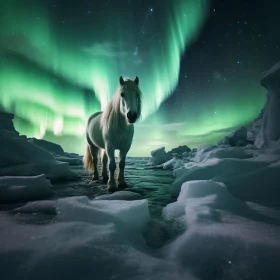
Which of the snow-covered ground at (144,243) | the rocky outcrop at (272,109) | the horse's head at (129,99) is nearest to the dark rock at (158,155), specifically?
the rocky outcrop at (272,109)

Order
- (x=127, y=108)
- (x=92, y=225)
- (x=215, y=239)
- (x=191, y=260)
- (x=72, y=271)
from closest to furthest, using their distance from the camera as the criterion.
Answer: (x=72, y=271) → (x=191, y=260) → (x=215, y=239) → (x=92, y=225) → (x=127, y=108)

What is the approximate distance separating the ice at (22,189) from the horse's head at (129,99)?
1.94 meters

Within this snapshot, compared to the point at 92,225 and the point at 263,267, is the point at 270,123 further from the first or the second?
the point at 92,225

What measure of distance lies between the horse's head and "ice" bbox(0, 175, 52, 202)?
1.94m

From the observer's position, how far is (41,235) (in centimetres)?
95

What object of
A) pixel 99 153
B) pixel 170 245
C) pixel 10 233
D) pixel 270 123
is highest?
pixel 270 123

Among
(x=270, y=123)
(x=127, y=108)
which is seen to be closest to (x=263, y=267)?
(x=127, y=108)

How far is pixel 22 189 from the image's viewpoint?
252cm

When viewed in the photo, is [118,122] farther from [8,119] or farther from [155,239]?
[8,119]

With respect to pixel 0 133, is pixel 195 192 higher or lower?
lower

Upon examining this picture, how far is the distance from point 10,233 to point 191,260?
1105 millimetres

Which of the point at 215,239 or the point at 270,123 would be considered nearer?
the point at 215,239

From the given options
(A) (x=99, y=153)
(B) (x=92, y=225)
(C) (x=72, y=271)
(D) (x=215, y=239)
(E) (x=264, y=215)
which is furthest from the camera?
(A) (x=99, y=153)

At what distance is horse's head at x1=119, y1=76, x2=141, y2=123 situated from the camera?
3.07 metres
